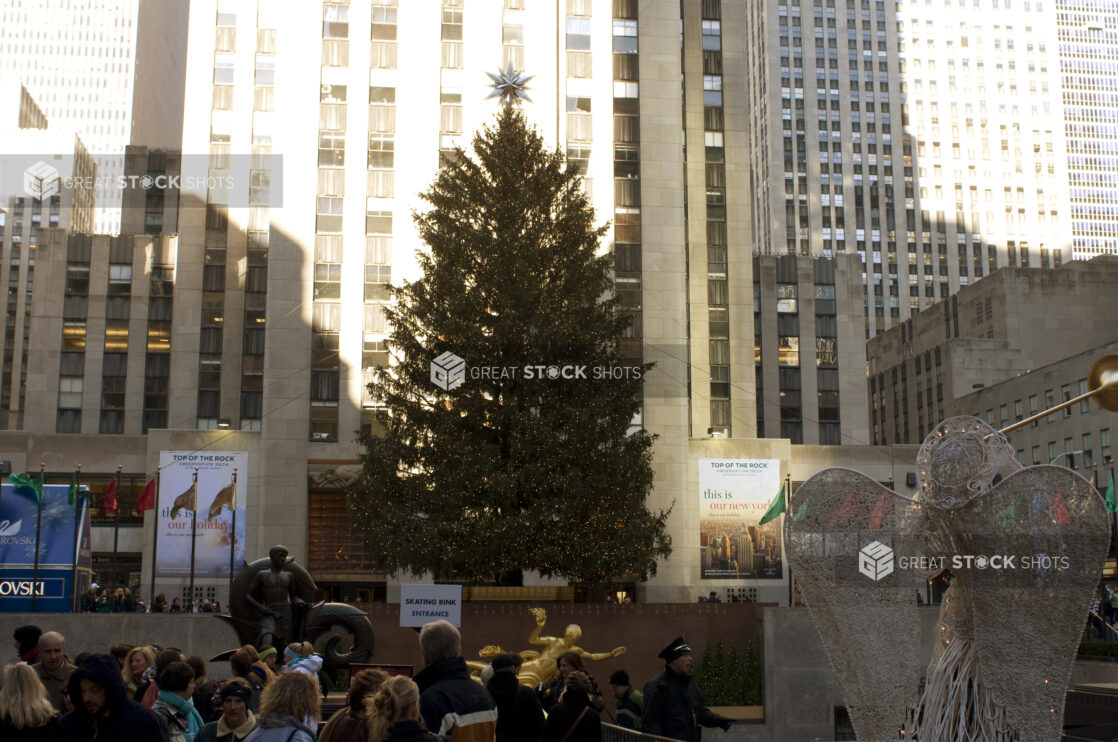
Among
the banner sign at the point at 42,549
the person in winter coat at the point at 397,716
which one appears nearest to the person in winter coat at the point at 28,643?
the person in winter coat at the point at 397,716

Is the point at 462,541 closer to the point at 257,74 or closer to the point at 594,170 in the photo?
the point at 594,170

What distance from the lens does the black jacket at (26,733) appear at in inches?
290

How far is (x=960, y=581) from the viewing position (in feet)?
45.0

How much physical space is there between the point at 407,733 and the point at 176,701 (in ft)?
10.8

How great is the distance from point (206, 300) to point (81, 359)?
13.5m

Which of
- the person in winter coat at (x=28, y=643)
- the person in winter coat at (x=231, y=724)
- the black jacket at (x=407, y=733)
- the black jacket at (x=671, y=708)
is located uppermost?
the person in winter coat at (x=28, y=643)

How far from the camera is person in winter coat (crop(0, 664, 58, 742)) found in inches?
290

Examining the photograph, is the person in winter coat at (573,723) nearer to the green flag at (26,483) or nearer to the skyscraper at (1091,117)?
the green flag at (26,483)

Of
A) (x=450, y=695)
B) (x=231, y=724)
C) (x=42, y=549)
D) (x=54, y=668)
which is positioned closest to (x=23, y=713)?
(x=231, y=724)

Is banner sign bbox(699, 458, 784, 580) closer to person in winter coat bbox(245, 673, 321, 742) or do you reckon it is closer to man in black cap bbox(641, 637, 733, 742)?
man in black cap bbox(641, 637, 733, 742)

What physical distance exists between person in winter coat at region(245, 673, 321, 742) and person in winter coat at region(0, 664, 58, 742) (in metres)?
1.37

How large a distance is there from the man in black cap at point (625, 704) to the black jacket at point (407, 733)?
6.12 meters

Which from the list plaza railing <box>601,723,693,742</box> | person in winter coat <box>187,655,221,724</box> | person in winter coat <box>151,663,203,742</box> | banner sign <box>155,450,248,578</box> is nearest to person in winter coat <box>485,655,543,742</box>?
plaza railing <box>601,723,693,742</box>

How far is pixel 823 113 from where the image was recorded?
135 metres
